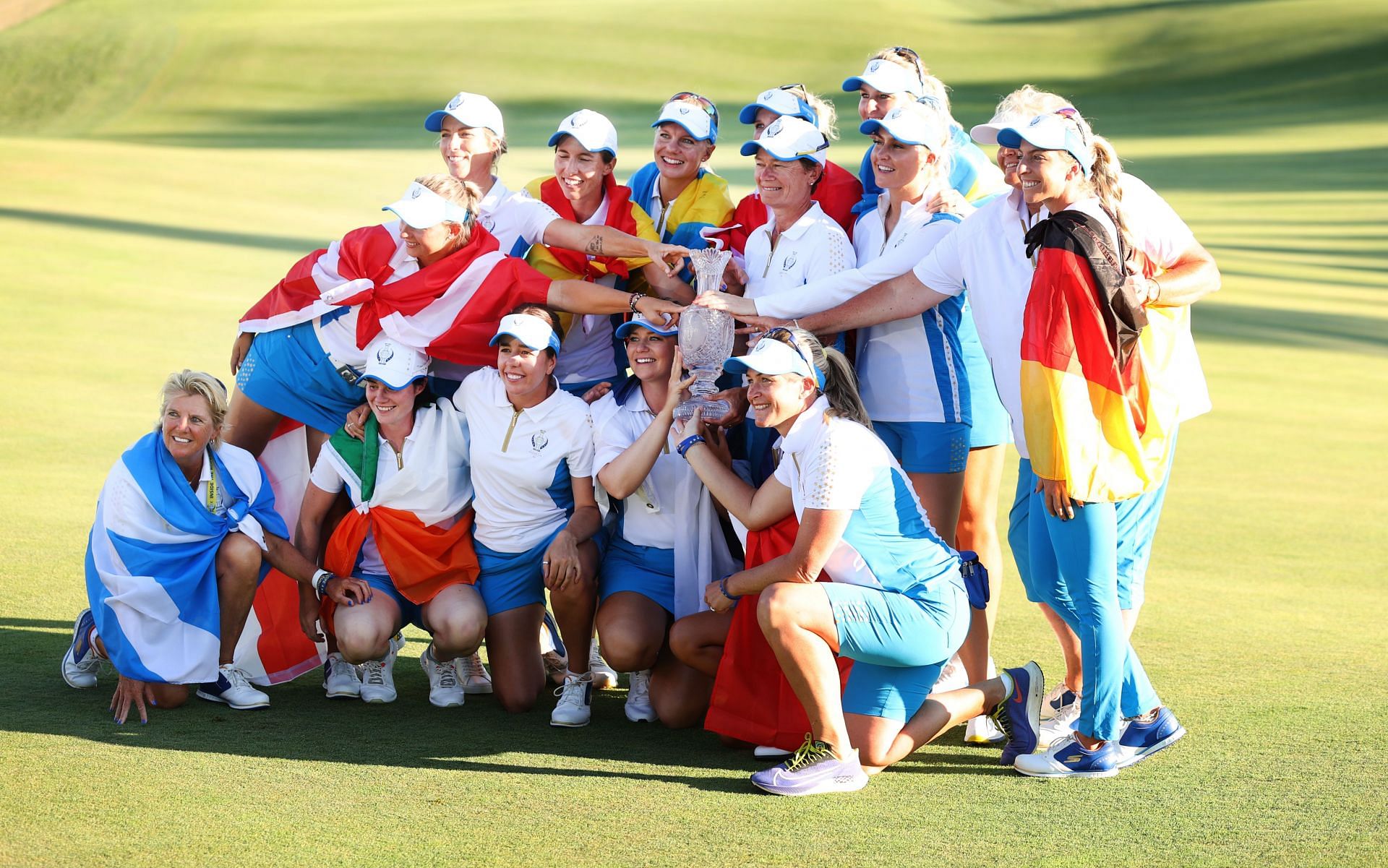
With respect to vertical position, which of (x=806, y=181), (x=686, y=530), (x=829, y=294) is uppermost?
(x=806, y=181)

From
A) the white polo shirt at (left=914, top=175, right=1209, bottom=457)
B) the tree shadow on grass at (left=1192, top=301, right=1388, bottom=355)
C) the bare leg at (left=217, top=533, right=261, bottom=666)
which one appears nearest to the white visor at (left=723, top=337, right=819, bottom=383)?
the white polo shirt at (left=914, top=175, right=1209, bottom=457)

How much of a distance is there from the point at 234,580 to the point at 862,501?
235cm

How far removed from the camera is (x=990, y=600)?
5.54m

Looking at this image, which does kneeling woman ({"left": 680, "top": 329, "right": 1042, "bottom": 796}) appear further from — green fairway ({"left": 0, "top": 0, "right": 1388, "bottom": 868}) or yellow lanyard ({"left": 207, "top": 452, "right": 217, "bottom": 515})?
yellow lanyard ({"left": 207, "top": 452, "right": 217, "bottom": 515})

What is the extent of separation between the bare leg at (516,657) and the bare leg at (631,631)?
0.18 m


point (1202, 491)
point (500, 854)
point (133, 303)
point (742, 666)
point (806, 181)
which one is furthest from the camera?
point (133, 303)

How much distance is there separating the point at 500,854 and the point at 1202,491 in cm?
673

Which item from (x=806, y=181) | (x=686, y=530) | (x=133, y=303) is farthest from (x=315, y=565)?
(x=133, y=303)

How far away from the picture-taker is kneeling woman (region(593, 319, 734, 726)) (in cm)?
536

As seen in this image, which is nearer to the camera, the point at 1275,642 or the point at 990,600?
the point at 990,600

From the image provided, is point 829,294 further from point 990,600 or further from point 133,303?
point 133,303

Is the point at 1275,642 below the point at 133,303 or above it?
below

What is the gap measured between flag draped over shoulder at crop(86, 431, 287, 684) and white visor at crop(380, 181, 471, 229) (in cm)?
123

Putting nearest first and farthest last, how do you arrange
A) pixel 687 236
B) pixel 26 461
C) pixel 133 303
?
pixel 687 236
pixel 26 461
pixel 133 303
